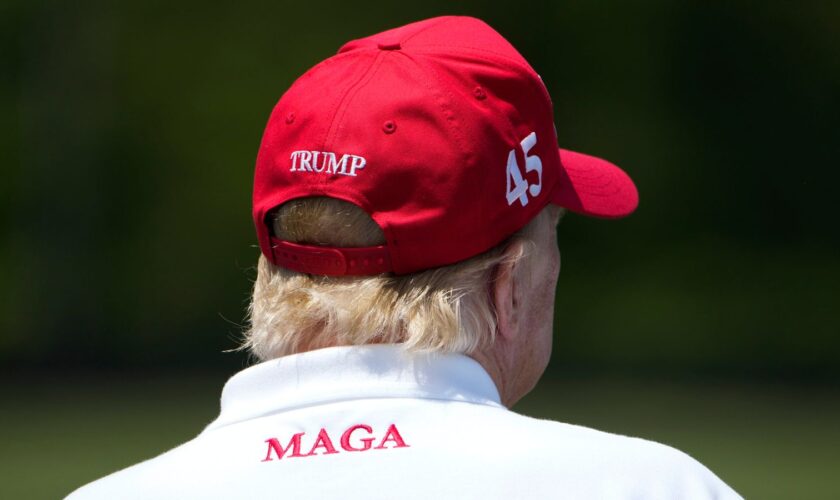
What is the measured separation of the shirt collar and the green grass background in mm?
4665

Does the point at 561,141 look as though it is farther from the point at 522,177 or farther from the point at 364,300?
the point at 364,300

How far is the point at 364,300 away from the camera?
1.45 metres

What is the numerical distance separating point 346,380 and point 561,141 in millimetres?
7619

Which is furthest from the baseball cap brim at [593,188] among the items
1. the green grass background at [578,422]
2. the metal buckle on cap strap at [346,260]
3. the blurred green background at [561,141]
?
the blurred green background at [561,141]

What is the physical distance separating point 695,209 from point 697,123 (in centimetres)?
60

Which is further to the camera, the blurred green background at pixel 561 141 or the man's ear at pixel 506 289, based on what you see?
the blurred green background at pixel 561 141

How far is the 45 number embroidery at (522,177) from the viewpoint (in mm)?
1503

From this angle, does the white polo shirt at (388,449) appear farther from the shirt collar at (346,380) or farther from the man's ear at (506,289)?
the man's ear at (506,289)

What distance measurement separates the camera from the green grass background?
20.4ft

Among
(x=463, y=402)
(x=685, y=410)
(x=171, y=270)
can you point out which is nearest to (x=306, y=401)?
(x=463, y=402)

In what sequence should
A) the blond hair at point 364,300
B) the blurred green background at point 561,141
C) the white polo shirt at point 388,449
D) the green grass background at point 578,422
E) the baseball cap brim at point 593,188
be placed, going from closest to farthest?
the white polo shirt at point 388,449, the blond hair at point 364,300, the baseball cap brim at point 593,188, the green grass background at point 578,422, the blurred green background at point 561,141

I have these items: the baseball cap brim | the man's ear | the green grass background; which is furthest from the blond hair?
the green grass background

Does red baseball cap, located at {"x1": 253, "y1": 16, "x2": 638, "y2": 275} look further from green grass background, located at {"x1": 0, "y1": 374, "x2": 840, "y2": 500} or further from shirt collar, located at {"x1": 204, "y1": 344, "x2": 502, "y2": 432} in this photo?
green grass background, located at {"x1": 0, "y1": 374, "x2": 840, "y2": 500}

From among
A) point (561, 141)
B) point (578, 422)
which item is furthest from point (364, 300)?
point (561, 141)
